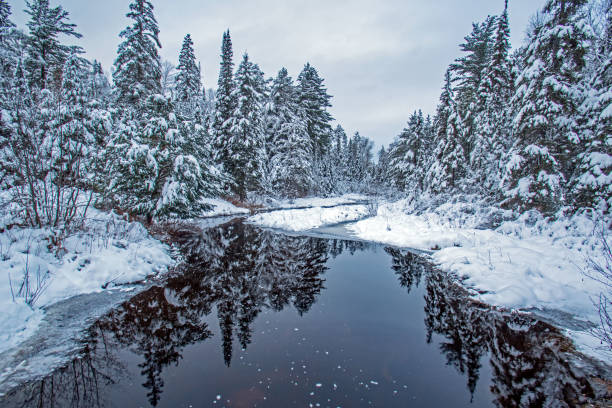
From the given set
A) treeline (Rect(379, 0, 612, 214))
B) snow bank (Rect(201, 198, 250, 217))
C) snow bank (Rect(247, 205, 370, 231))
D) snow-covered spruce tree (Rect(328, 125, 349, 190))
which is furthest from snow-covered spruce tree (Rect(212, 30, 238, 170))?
snow-covered spruce tree (Rect(328, 125, 349, 190))

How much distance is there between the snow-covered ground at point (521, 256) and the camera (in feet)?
20.7

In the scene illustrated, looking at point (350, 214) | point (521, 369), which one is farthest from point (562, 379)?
point (350, 214)

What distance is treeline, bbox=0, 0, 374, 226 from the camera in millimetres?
7449

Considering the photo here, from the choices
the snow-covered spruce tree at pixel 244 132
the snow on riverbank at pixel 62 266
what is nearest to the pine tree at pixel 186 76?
the snow-covered spruce tree at pixel 244 132

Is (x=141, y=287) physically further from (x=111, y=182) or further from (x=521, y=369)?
(x=521, y=369)

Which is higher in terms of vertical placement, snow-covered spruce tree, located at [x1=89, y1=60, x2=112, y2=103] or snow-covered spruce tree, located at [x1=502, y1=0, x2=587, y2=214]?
snow-covered spruce tree, located at [x1=89, y1=60, x2=112, y2=103]

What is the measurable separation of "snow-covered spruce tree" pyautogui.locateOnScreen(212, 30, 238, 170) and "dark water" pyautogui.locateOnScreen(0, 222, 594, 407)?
61.2ft

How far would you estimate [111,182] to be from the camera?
1212cm

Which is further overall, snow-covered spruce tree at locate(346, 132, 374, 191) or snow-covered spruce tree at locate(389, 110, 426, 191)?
snow-covered spruce tree at locate(346, 132, 374, 191)

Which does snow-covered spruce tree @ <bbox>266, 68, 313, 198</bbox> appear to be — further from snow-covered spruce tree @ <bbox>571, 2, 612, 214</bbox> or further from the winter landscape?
snow-covered spruce tree @ <bbox>571, 2, 612, 214</bbox>

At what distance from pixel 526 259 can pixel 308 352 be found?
7.28m

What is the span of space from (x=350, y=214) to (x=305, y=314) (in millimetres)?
17422

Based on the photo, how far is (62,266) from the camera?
695cm

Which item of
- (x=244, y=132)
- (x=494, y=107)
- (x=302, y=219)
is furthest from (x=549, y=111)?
(x=244, y=132)
